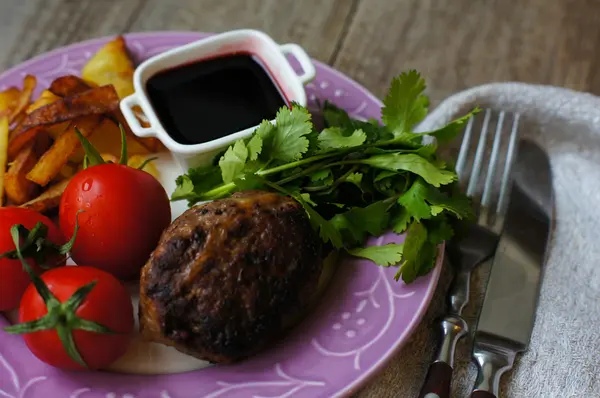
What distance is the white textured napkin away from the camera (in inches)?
61.2

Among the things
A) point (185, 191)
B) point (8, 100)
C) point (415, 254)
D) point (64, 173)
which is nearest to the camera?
point (415, 254)

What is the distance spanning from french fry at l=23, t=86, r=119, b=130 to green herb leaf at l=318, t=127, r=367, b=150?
0.59m

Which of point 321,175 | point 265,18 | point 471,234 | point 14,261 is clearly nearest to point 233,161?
point 321,175

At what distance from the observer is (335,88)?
2008mm

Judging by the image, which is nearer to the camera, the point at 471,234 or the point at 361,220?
the point at 361,220

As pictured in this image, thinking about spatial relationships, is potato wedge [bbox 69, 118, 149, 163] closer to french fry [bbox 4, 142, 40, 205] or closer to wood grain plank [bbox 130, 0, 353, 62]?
french fry [bbox 4, 142, 40, 205]

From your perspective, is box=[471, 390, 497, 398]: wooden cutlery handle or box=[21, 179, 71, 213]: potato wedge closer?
box=[471, 390, 497, 398]: wooden cutlery handle

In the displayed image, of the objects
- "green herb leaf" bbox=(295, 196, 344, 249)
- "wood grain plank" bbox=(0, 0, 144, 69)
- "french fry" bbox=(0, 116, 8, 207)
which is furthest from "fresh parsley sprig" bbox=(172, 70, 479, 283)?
"wood grain plank" bbox=(0, 0, 144, 69)

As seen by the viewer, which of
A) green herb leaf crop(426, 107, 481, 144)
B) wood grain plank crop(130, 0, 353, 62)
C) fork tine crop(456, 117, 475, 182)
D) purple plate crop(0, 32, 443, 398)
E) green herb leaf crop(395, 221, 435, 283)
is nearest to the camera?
purple plate crop(0, 32, 443, 398)

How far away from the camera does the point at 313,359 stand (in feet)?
4.82

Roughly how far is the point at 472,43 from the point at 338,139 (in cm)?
111

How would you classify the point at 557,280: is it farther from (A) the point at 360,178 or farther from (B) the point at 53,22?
(B) the point at 53,22

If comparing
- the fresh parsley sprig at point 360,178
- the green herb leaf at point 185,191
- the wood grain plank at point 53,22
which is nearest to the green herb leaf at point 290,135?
the fresh parsley sprig at point 360,178

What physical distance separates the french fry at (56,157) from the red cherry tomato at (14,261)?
16cm
